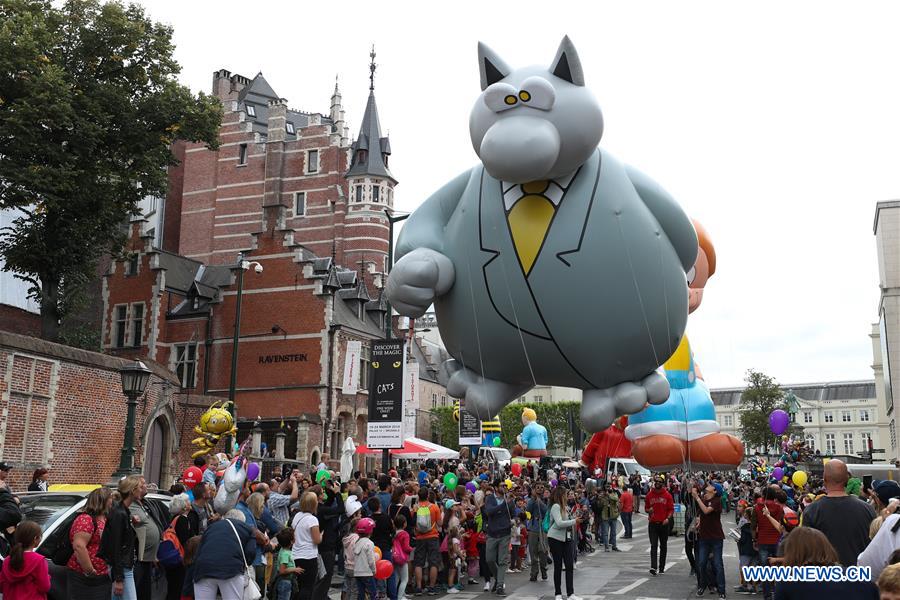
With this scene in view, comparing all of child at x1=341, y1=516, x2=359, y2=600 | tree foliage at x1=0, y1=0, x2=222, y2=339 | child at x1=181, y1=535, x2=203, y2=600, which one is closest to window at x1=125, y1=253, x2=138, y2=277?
tree foliage at x1=0, y1=0, x2=222, y2=339

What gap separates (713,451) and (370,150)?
41118 mm

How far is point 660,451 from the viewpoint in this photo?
1090cm

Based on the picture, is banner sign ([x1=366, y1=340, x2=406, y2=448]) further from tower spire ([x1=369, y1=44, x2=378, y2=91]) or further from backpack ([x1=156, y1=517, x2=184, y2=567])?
tower spire ([x1=369, y1=44, x2=378, y2=91])

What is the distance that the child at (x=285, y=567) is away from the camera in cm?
923

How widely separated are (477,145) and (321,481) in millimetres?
7826

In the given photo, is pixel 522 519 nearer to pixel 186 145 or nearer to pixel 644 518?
pixel 644 518

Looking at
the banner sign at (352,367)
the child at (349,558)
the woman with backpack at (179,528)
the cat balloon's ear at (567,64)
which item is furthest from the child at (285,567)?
the banner sign at (352,367)

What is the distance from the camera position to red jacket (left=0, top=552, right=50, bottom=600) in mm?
6043

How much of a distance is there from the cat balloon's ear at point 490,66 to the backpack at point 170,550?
18.0 ft

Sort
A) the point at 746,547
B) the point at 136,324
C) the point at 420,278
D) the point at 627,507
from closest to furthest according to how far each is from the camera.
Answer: the point at 420,278
the point at 746,547
the point at 627,507
the point at 136,324

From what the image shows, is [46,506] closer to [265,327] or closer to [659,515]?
[659,515]

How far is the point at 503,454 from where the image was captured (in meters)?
37.1

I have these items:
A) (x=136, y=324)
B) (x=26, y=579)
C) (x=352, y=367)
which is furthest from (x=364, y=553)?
(x=136, y=324)

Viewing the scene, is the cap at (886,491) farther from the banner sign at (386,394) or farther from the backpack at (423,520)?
the banner sign at (386,394)
